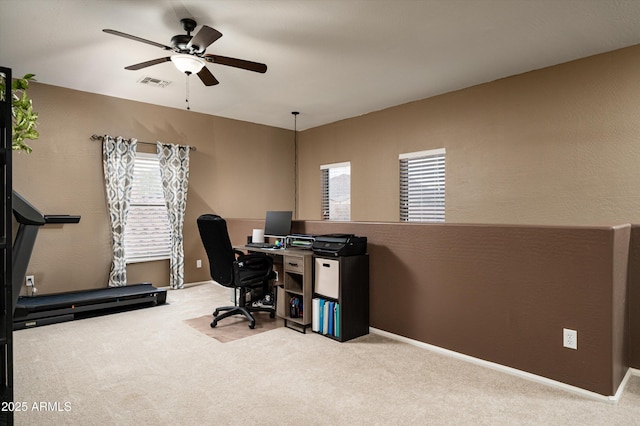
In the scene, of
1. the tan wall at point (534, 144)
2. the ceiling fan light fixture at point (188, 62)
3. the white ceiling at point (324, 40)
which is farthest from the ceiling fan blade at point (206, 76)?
the tan wall at point (534, 144)

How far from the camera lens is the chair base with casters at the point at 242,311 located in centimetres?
377

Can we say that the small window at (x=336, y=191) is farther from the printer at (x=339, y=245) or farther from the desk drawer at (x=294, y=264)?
the printer at (x=339, y=245)

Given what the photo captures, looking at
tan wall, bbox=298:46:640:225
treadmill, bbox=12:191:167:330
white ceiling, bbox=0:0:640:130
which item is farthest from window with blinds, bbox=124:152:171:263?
tan wall, bbox=298:46:640:225

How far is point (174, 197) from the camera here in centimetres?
550

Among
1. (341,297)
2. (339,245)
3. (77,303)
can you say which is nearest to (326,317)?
(341,297)

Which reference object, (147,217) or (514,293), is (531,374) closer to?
(514,293)

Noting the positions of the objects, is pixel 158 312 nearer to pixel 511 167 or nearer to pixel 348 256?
pixel 348 256

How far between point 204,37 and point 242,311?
2.65m

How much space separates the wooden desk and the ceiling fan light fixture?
6.19ft

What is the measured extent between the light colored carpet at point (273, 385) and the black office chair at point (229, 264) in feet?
1.87

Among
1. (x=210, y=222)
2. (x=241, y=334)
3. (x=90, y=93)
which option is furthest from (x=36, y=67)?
(x=241, y=334)

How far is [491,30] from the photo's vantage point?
124 inches

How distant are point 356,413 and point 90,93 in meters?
5.05

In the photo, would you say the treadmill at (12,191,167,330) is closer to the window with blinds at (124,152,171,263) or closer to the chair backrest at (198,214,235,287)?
the window with blinds at (124,152,171,263)
